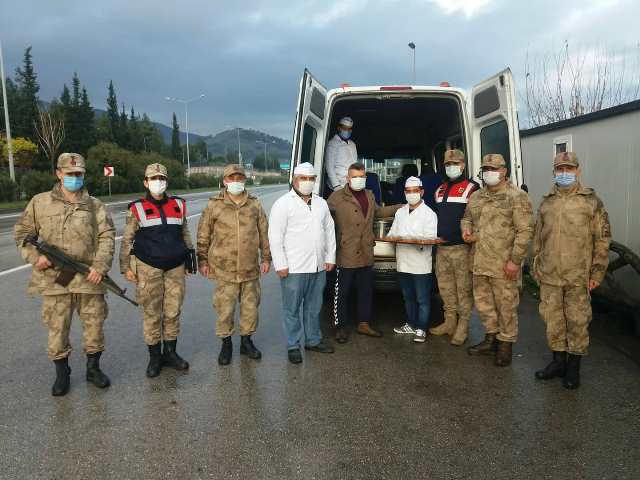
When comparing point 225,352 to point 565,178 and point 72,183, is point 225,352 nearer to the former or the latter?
point 72,183

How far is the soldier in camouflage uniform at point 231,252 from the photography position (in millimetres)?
4445

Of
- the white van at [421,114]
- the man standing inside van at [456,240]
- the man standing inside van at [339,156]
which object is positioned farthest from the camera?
the man standing inside van at [339,156]

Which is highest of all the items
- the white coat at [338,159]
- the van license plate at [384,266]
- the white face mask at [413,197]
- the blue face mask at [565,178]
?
the white coat at [338,159]

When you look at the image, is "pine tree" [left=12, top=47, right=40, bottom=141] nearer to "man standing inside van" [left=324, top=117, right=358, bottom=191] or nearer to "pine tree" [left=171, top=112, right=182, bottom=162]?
"pine tree" [left=171, top=112, right=182, bottom=162]

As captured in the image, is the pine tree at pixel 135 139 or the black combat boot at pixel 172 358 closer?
the black combat boot at pixel 172 358

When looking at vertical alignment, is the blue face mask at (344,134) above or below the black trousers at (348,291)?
above

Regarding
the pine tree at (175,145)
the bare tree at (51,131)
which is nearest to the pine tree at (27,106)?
the bare tree at (51,131)

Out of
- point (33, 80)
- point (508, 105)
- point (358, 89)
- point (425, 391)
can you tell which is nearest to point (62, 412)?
point (425, 391)

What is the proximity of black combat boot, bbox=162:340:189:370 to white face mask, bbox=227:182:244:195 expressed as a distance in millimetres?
1353

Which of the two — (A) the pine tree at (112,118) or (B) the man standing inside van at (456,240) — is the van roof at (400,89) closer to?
(B) the man standing inside van at (456,240)

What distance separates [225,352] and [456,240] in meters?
2.32

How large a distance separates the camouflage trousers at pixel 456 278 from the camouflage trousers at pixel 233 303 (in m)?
1.79

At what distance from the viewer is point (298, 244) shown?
461 centimetres

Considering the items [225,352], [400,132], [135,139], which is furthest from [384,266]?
[135,139]
